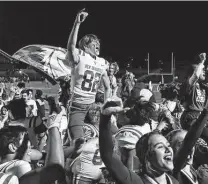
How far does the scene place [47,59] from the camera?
775 cm

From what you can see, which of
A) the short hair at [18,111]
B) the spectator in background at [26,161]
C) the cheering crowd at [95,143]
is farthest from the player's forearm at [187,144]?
the short hair at [18,111]

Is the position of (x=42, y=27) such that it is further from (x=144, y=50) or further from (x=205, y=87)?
(x=205, y=87)

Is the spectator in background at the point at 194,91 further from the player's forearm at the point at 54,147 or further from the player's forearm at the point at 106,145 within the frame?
the player's forearm at the point at 54,147

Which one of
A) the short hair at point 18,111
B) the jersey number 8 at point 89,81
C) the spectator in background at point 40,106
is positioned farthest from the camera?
the spectator in background at point 40,106

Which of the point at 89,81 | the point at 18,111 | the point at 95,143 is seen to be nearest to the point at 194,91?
the point at 89,81

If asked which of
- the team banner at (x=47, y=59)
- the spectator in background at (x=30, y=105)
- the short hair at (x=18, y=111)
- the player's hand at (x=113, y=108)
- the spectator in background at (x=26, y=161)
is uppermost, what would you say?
the team banner at (x=47, y=59)

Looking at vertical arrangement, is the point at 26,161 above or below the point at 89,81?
below

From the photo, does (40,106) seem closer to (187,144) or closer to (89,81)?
(89,81)

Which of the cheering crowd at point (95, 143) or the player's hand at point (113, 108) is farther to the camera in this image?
the cheering crowd at point (95, 143)

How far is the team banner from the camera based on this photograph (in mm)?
7629

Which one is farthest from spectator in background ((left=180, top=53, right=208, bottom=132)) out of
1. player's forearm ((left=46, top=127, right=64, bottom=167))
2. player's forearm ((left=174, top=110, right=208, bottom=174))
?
player's forearm ((left=46, top=127, right=64, bottom=167))

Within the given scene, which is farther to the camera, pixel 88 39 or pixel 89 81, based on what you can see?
pixel 89 81

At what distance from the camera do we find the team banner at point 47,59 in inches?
300

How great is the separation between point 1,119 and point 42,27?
21.3 m
